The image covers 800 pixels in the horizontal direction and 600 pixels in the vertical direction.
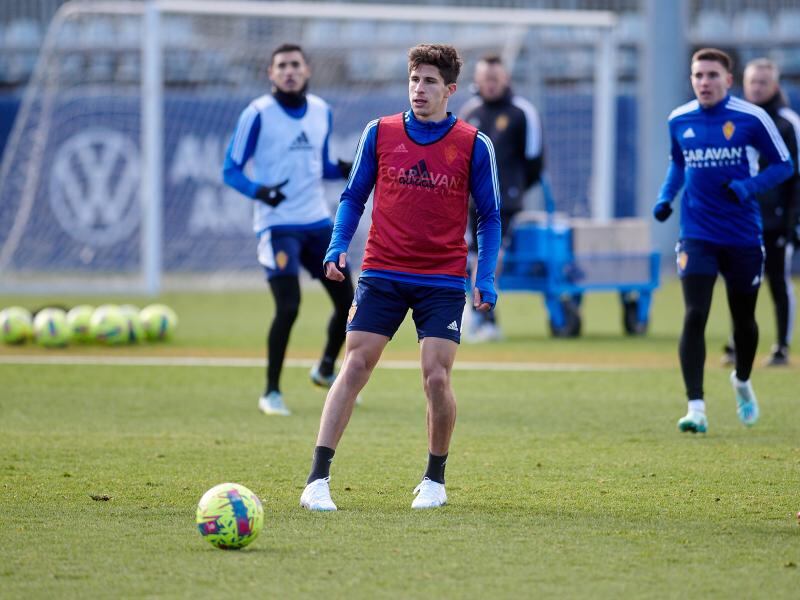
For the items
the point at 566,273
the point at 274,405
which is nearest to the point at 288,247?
the point at 274,405

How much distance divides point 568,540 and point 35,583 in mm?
2013

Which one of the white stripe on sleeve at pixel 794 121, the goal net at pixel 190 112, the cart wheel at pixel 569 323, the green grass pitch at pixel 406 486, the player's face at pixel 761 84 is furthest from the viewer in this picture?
the goal net at pixel 190 112

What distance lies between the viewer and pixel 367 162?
630 cm

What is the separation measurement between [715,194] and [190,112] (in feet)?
50.1

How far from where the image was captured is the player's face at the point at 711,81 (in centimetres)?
830

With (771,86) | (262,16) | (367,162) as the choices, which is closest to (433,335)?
(367,162)

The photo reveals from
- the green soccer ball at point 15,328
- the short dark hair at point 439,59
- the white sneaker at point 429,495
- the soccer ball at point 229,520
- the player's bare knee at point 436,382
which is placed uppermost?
the short dark hair at point 439,59

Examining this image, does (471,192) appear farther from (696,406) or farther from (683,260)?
(696,406)

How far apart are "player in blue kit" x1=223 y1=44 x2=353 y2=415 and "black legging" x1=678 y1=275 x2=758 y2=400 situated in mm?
2218

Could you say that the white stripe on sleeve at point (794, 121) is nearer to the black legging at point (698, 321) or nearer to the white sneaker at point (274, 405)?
the black legging at point (698, 321)

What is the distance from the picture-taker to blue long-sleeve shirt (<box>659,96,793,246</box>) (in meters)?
8.30

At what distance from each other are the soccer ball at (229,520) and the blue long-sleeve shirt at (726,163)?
400 cm

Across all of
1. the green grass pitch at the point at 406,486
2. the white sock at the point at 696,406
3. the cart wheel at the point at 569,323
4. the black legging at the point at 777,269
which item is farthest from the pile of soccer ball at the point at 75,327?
the white sock at the point at 696,406

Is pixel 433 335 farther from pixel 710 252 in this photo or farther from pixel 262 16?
pixel 262 16
